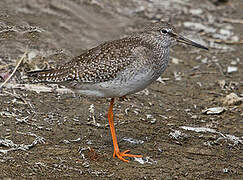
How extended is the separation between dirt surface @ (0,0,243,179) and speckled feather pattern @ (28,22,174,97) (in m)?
0.82

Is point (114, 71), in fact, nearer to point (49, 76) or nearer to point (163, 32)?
point (49, 76)

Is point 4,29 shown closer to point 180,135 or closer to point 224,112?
point 180,135

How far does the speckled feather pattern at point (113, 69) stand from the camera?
6.25m

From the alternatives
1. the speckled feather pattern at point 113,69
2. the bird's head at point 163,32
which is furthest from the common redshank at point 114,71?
the bird's head at point 163,32

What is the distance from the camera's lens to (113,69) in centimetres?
627

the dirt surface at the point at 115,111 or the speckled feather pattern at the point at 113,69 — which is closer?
the dirt surface at the point at 115,111

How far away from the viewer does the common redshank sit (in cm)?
625

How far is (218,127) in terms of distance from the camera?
7.60 m

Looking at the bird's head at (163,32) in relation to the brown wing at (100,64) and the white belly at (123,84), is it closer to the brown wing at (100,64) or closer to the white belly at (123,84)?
the brown wing at (100,64)

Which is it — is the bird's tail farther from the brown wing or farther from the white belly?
the white belly

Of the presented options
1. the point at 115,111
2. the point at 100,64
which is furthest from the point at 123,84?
the point at 115,111

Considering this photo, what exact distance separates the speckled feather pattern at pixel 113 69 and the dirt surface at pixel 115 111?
2.69ft

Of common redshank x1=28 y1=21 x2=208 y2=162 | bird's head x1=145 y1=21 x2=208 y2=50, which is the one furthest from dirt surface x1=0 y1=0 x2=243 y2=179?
bird's head x1=145 y1=21 x2=208 y2=50

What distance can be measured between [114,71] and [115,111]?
1.61 meters
